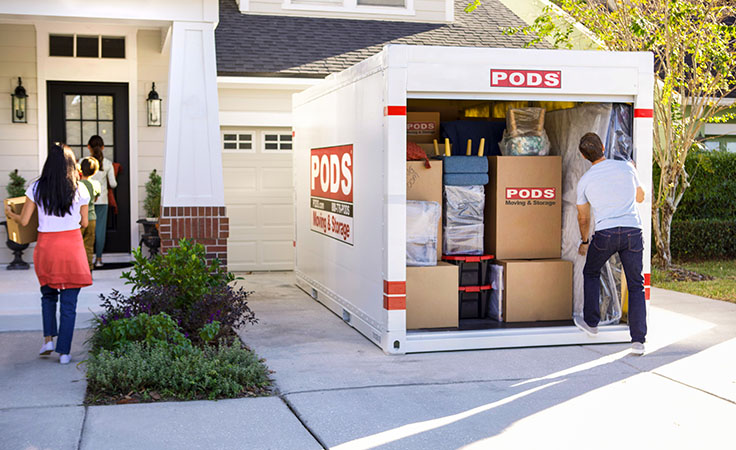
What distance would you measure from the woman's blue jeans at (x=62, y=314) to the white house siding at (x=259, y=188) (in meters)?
5.95

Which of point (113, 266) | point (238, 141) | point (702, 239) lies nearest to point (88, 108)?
point (113, 266)

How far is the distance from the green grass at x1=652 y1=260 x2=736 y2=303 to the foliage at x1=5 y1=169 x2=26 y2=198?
8716 mm

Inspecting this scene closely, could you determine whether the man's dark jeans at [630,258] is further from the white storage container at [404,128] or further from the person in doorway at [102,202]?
the person in doorway at [102,202]

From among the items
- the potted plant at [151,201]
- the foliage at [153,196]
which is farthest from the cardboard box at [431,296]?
the foliage at [153,196]

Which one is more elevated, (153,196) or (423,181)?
(423,181)

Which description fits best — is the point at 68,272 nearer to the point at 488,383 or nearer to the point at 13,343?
the point at 13,343

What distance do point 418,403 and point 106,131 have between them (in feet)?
23.9

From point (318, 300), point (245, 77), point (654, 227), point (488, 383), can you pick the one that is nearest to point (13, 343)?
point (318, 300)

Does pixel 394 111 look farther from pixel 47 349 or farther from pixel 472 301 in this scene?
pixel 47 349

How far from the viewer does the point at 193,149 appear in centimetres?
886

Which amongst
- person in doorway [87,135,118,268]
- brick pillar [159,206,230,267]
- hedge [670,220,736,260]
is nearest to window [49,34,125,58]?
person in doorway [87,135,118,268]

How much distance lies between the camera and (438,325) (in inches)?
306

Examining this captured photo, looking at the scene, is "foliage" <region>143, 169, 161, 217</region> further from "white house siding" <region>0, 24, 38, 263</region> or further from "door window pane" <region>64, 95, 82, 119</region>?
"white house siding" <region>0, 24, 38, 263</region>

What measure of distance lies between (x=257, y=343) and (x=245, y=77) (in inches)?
217
